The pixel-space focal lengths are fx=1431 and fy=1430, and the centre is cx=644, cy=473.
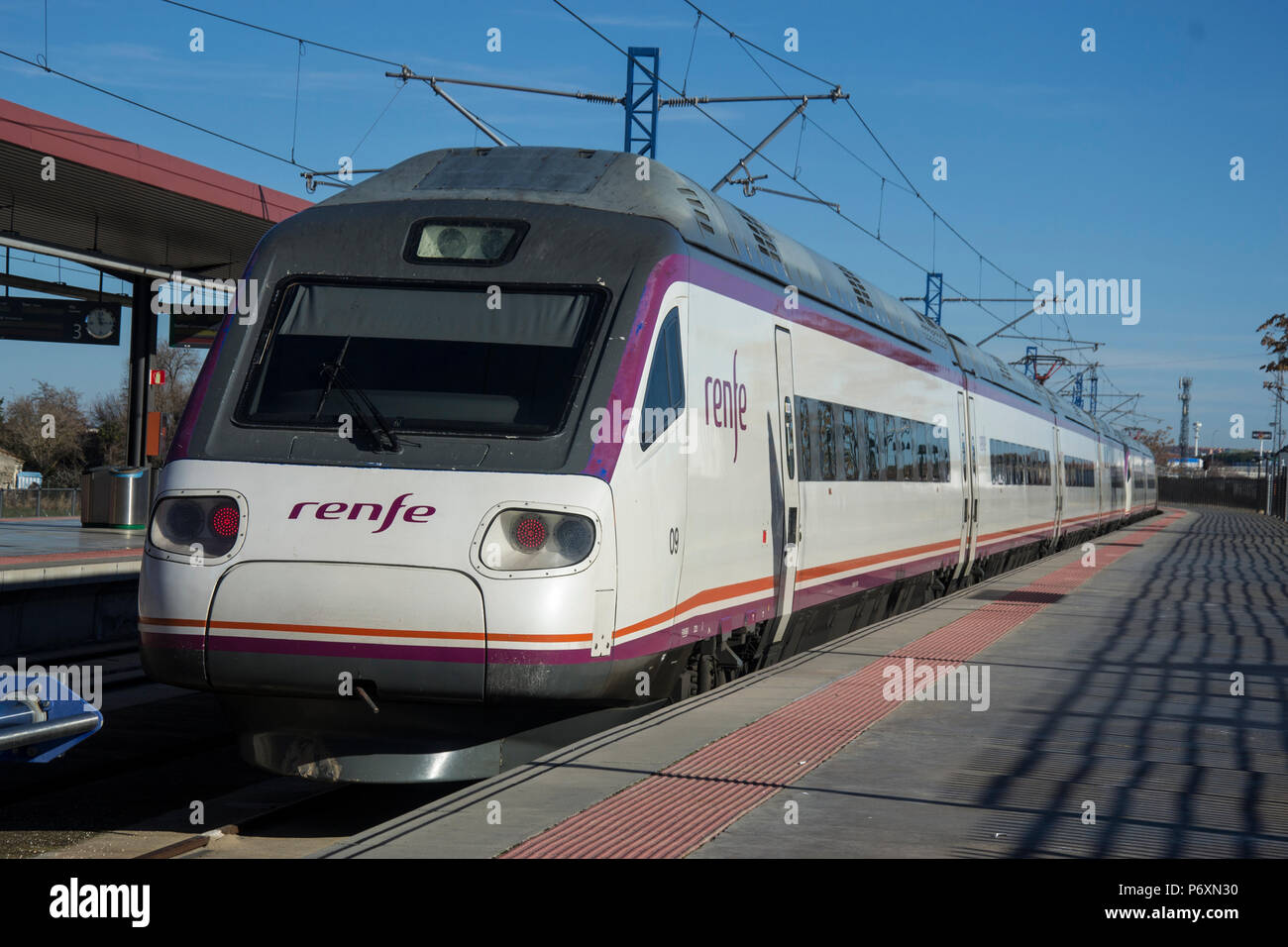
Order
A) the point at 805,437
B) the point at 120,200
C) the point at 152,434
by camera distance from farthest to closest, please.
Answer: the point at 152,434 < the point at 120,200 < the point at 805,437

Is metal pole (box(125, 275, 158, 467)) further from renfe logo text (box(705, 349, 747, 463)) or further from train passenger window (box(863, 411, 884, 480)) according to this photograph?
renfe logo text (box(705, 349, 747, 463))

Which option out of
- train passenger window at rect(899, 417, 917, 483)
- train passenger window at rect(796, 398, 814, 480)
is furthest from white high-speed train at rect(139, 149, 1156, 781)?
train passenger window at rect(899, 417, 917, 483)

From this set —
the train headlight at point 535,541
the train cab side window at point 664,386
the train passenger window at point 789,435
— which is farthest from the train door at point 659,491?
the train passenger window at point 789,435

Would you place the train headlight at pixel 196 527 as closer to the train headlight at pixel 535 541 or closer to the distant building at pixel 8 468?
the train headlight at pixel 535 541

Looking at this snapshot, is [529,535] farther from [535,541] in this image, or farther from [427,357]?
[427,357]

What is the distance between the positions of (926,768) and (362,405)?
3.28 metres

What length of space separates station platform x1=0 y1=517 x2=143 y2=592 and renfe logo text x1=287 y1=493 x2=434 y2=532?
27.6ft

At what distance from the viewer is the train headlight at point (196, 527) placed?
6645mm

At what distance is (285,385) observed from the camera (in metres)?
7.20

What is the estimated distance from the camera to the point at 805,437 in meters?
10.6

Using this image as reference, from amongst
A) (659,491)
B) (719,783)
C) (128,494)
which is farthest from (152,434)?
(719,783)
